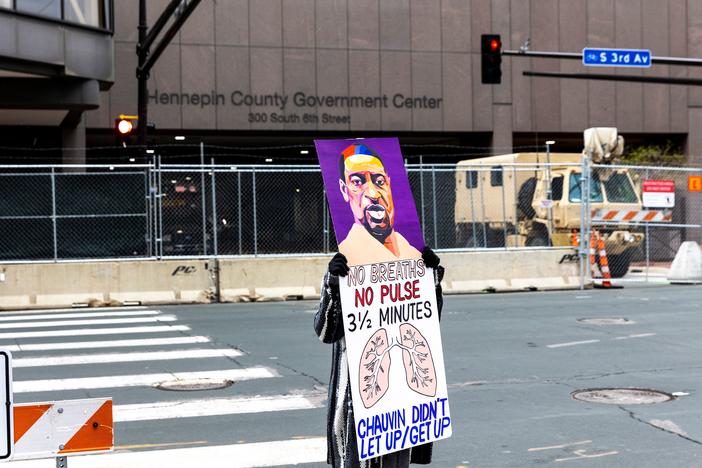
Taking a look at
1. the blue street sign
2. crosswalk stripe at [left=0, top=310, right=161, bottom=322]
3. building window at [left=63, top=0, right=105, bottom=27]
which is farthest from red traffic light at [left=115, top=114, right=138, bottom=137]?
the blue street sign

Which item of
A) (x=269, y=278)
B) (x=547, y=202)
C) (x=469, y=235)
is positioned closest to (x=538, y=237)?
(x=547, y=202)

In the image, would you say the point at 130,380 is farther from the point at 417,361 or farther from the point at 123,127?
the point at 123,127

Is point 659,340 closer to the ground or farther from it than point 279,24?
closer to the ground

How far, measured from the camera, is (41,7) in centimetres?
2084

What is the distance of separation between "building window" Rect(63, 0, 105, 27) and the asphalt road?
9680mm

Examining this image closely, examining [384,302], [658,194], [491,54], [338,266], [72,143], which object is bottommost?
[384,302]

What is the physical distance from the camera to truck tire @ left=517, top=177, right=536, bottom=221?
21500 mm

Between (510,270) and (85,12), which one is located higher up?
(85,12)

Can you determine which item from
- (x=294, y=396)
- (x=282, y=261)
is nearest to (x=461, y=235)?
(x=282, y=261)

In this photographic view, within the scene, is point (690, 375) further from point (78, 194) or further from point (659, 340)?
point (78, 194)

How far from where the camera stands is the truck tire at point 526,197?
21.5 metres

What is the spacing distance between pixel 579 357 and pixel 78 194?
1092 centimetres

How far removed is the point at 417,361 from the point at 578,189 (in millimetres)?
17324

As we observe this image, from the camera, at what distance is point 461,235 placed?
67.0 ft
